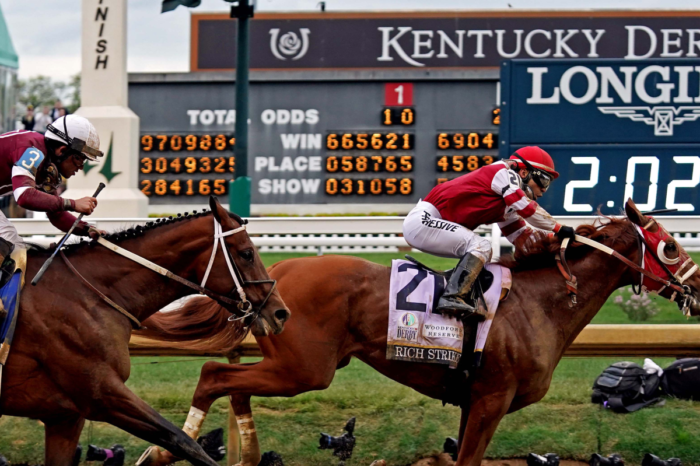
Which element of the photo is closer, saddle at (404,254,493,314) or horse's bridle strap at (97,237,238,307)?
horse's bridle strap at (97,237,238,307)

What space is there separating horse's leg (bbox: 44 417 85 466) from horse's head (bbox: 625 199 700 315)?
3002 mm

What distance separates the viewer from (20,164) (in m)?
4.07

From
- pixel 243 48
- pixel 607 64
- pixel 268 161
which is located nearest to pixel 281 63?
pixel 268 161

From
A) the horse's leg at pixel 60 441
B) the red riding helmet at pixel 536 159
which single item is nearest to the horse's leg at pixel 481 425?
the red riding helmet at pixel 536 159

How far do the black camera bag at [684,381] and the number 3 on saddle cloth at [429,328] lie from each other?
6.87 feet

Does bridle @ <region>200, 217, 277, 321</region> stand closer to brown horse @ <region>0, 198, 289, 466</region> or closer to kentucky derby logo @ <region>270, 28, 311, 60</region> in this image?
brown horse @ <region>0, 198, 289, 466</region>

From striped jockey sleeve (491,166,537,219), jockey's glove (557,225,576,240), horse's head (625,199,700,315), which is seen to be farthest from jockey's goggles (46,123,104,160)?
horse's head (625,199,700,315)

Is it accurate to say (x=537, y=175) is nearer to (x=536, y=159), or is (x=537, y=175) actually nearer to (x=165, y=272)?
(x=536, y=159)

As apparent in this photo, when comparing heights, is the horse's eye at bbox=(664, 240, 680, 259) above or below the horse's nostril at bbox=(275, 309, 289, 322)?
above

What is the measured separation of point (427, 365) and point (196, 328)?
129 centimetres

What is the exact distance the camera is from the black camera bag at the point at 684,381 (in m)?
6.25

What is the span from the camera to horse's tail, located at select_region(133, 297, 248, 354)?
16.7 ft

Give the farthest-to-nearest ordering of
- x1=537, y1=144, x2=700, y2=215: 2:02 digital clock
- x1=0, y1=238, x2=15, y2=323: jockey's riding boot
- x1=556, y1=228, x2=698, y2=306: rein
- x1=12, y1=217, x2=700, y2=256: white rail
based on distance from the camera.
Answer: x1=537, y1=144, x2=700, y2=215: 2:02 digital clock < x1=12, y1=217, x2=700, y2=256: white rail < x1=556, y1=228, x2=698, y2=306: rein < x1=0, y1=238, x2=15, y2=323: jockey's riding boot

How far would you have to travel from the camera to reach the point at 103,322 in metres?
4.15
